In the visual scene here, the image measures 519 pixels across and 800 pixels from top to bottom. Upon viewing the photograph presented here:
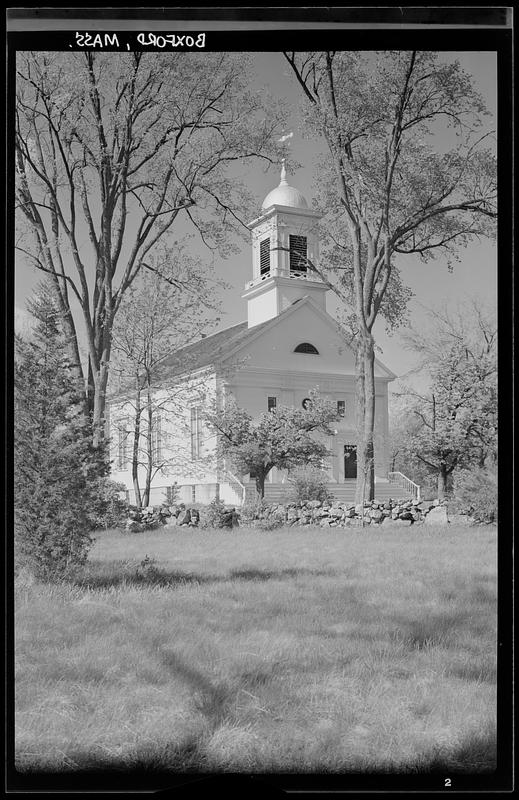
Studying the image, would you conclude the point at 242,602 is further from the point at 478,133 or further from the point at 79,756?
the point at 478,133

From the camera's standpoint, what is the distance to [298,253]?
265 cm

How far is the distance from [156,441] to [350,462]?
730 millimetres

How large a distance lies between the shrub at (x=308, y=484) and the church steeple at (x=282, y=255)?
587mm

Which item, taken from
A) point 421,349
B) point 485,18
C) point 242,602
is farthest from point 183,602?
point 485,18

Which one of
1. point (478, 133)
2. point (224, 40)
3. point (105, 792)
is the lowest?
point (105, 792)

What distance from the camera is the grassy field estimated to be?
2.23m

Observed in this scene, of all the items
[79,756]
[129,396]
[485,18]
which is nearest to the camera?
[79,756]

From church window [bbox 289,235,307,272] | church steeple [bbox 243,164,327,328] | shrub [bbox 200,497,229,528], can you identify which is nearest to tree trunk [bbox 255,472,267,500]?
shrub [bbox 200,497,229,528]

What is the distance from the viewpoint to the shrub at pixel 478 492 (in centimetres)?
247

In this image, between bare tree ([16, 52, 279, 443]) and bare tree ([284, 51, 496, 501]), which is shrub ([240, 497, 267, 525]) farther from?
bare tree ([16, 52, 279, 443])

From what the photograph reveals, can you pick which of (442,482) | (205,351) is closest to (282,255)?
(205,351)

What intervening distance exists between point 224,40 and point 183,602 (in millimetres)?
1985

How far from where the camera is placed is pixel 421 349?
8.62 feet

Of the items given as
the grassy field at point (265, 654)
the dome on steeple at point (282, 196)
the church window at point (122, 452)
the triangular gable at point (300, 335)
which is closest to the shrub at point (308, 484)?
the grassy field at point (265, 654)
